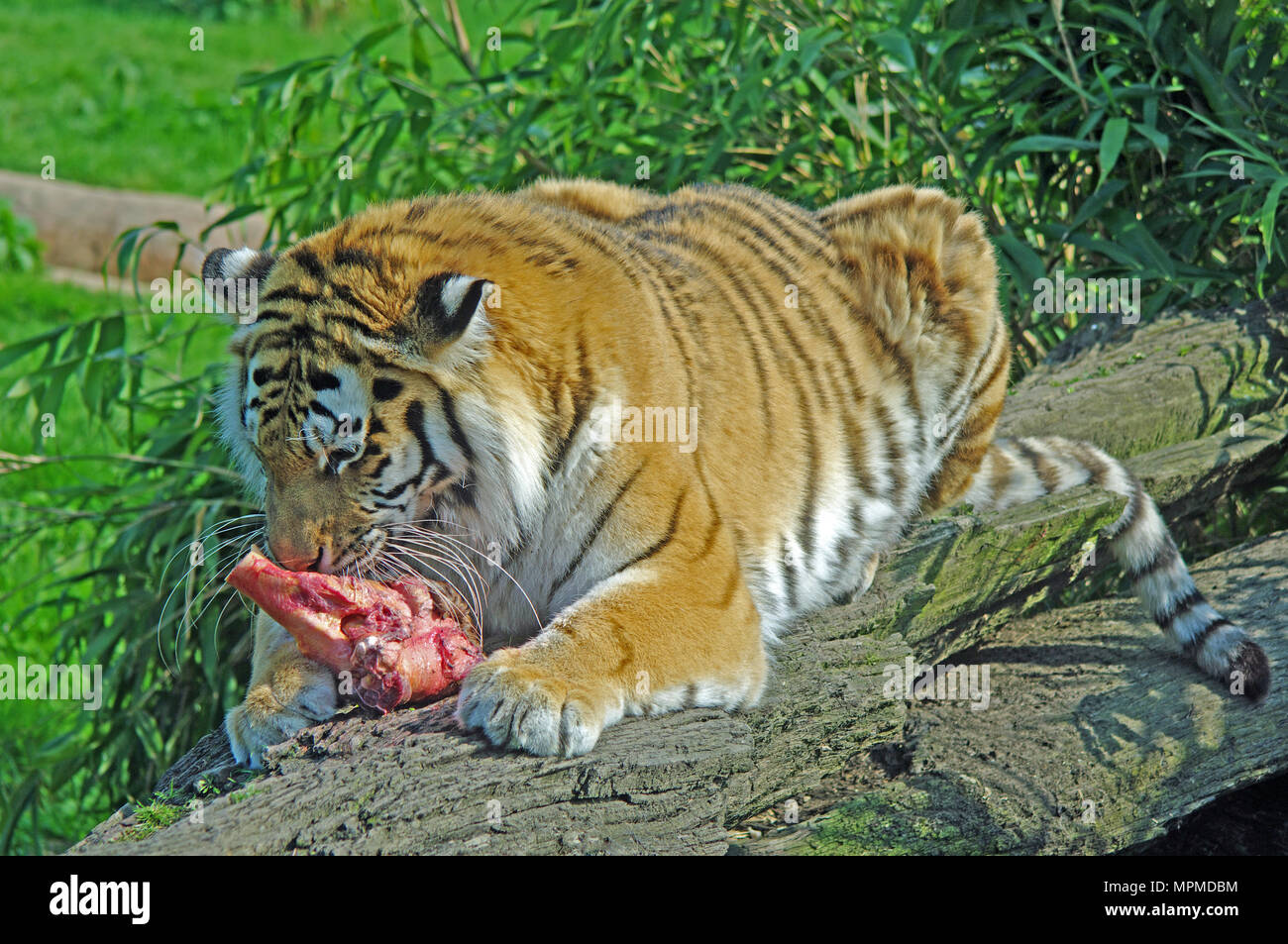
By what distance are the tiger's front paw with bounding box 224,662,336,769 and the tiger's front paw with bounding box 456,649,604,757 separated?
32 centimetres

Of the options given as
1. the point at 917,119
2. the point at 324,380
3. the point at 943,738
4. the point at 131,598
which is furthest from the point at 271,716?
the point at 917,119

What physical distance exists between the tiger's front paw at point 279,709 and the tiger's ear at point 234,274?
0.84m

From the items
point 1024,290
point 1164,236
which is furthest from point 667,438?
point 1164,236

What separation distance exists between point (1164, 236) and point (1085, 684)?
2.08 metres

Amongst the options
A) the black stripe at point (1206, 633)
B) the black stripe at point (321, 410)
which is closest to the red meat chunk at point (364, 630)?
the black stripe at point (321, 410)

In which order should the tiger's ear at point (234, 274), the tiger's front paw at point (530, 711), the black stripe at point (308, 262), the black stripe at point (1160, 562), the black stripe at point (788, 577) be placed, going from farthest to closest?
the black stripe at point (1160, 562), the black stripe at point (788, 577), the tiger's ear at point (234, 274), the black stripe at point (308, 262), the tiger's front paw at point (530, 711)

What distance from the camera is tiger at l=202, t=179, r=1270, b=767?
7.92 ft

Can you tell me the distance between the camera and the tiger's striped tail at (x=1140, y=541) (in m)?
2.95

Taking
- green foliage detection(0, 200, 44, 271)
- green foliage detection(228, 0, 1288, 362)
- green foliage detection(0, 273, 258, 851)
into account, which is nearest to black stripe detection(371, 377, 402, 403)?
green foliage detection(228, 0, 1288, 362)

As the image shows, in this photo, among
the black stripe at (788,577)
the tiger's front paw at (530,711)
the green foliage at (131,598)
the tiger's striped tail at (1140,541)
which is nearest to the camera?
the tiger's front paw at (530,711)

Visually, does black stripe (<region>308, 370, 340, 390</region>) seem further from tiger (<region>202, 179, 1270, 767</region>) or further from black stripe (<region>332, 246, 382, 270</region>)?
black stripe (<region>332, 246, 382, 270</region>)

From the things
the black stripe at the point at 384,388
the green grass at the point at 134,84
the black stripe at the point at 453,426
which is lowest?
the black stripe at the point at 453,426

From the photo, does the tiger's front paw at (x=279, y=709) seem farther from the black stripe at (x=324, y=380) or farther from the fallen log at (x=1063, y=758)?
the fallen log at (x=1063, y=758)
